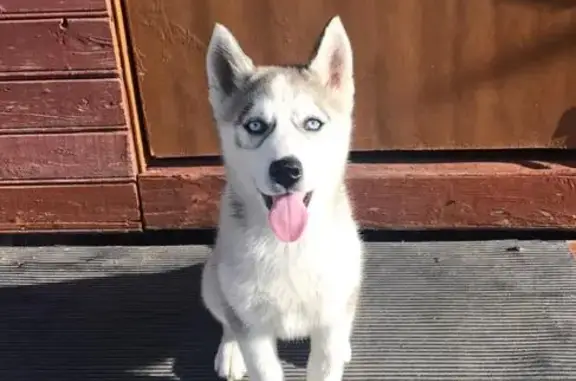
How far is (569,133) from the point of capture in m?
3.31

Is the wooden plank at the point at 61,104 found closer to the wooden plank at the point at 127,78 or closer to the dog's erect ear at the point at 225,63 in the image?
the wooden plank at the point at 127,78

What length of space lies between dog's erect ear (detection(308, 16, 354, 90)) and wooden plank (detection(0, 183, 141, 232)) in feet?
4.37

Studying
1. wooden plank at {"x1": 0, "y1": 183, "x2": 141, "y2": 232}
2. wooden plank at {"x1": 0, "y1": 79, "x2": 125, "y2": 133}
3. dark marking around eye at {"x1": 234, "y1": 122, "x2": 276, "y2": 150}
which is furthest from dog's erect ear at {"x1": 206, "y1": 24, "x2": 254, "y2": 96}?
wooden plank at {"x1": 0, "y1": 183, "x2": 141, "y2": 232}

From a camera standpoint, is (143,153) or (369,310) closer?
(369,310)

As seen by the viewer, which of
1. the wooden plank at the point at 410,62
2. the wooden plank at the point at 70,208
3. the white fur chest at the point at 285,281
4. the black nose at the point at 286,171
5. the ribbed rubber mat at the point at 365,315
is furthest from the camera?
the wooden plank at the point at 70,208

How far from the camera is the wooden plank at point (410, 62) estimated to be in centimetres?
311

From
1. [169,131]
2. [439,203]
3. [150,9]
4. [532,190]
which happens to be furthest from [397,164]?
[150,9]

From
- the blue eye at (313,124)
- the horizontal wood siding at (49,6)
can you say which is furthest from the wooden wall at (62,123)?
the blue eye at (313,124)

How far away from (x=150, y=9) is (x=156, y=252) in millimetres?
1013

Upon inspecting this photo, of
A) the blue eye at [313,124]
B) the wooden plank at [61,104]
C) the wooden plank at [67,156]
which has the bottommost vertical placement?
the wooden plank at [67,156]

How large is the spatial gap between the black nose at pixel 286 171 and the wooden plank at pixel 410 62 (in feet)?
3.70

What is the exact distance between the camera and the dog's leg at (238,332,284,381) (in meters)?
2.42

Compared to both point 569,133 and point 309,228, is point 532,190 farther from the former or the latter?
point 309,228

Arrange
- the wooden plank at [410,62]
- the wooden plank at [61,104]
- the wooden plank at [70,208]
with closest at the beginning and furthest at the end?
1. the wooden plank at [410,62]
2. the wooden plank at [61,104]
3. the wooden plank at [70,208]
